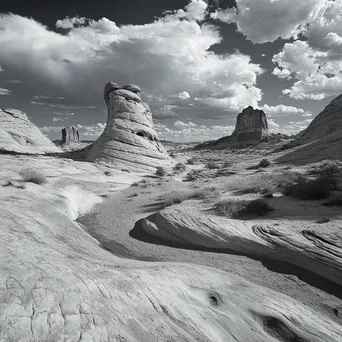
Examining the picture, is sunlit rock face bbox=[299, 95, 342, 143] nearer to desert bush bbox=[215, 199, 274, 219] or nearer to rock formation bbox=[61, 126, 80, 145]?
desert bush bbox=[215, 199, 274, 219]

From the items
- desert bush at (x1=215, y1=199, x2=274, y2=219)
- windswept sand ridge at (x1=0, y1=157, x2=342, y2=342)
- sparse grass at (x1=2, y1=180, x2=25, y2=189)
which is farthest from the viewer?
sparse grass at (x1=2, y1=180, x2=25, y2=189)

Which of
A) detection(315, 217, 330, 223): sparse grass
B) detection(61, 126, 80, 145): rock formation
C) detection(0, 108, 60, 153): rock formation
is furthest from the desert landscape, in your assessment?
detection(61, 126, 80, 145): rock formation

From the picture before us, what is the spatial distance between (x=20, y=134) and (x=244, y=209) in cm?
5274

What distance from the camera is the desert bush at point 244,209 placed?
32.7 ft

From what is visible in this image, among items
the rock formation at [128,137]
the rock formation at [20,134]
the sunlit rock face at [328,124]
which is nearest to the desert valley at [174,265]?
the rock formation at [128,137]

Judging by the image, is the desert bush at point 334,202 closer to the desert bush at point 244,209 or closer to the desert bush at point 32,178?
the desert bush at point 244,209

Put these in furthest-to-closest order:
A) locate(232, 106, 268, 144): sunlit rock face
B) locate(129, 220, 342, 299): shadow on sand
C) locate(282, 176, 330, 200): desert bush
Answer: locate(232, 106, 268, 144): sunlit rock face → locate(282, 176, 330, 200): desert bush → locate(129, 220, 342, 299): shadow on sand

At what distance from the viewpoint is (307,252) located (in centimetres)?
651

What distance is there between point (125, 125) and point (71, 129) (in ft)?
238

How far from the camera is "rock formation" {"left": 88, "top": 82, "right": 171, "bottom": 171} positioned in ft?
91.4

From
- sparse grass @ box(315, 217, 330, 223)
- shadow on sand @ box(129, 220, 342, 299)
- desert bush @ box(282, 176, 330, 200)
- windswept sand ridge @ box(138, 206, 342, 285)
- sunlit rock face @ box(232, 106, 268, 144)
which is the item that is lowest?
shadow on sand @ box(129, 220, 342, 299)

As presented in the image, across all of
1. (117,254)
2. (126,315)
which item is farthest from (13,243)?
(126,315)

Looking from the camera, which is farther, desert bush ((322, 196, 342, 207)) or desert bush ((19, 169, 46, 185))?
desert bush ((19, 169, 46, 185))

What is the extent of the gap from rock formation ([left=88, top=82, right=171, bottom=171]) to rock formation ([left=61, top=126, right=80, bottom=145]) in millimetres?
60278
